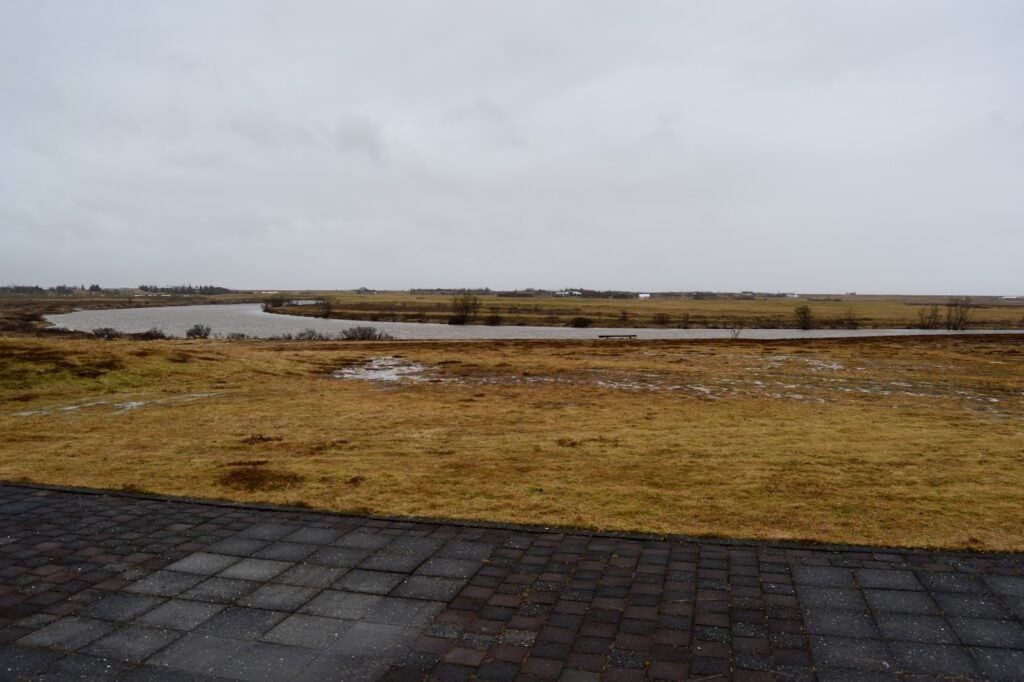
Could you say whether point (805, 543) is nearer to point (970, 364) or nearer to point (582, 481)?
point (582, 481)

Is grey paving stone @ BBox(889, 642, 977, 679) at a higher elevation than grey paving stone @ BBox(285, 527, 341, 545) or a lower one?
higher

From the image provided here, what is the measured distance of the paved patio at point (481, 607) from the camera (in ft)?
13.3

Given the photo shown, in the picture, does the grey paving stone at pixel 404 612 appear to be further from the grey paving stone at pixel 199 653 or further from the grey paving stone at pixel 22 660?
the grey paving stone at pixel 22 660

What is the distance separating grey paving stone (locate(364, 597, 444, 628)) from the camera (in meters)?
4.70

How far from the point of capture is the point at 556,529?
6547 mm

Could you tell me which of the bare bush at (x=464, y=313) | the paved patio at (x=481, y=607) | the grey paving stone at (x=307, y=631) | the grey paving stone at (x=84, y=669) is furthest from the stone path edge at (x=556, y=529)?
the bare bush at (x=464, y=313)

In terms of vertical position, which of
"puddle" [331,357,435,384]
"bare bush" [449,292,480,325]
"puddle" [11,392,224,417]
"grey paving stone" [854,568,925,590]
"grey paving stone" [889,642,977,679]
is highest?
"bare bush" [449,292,480,325]

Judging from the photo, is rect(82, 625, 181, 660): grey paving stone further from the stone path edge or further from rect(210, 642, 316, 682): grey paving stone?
the stone path edge

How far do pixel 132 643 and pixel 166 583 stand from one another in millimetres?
1036

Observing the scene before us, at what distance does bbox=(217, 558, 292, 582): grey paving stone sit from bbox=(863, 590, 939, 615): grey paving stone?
5160 millimetres

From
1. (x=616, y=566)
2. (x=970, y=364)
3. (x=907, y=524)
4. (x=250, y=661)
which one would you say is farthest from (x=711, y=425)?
(x=970, y=364)

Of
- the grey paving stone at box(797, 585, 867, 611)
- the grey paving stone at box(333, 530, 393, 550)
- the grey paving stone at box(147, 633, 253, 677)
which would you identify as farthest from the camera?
the grey paving stone at box(333, 530, 393, 550)

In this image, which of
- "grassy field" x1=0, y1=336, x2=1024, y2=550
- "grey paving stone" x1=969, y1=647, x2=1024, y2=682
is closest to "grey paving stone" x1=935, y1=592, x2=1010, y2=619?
"grey paving stone" x1=969, y1=647, x2=1024, y2=682

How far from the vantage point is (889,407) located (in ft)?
52.1
